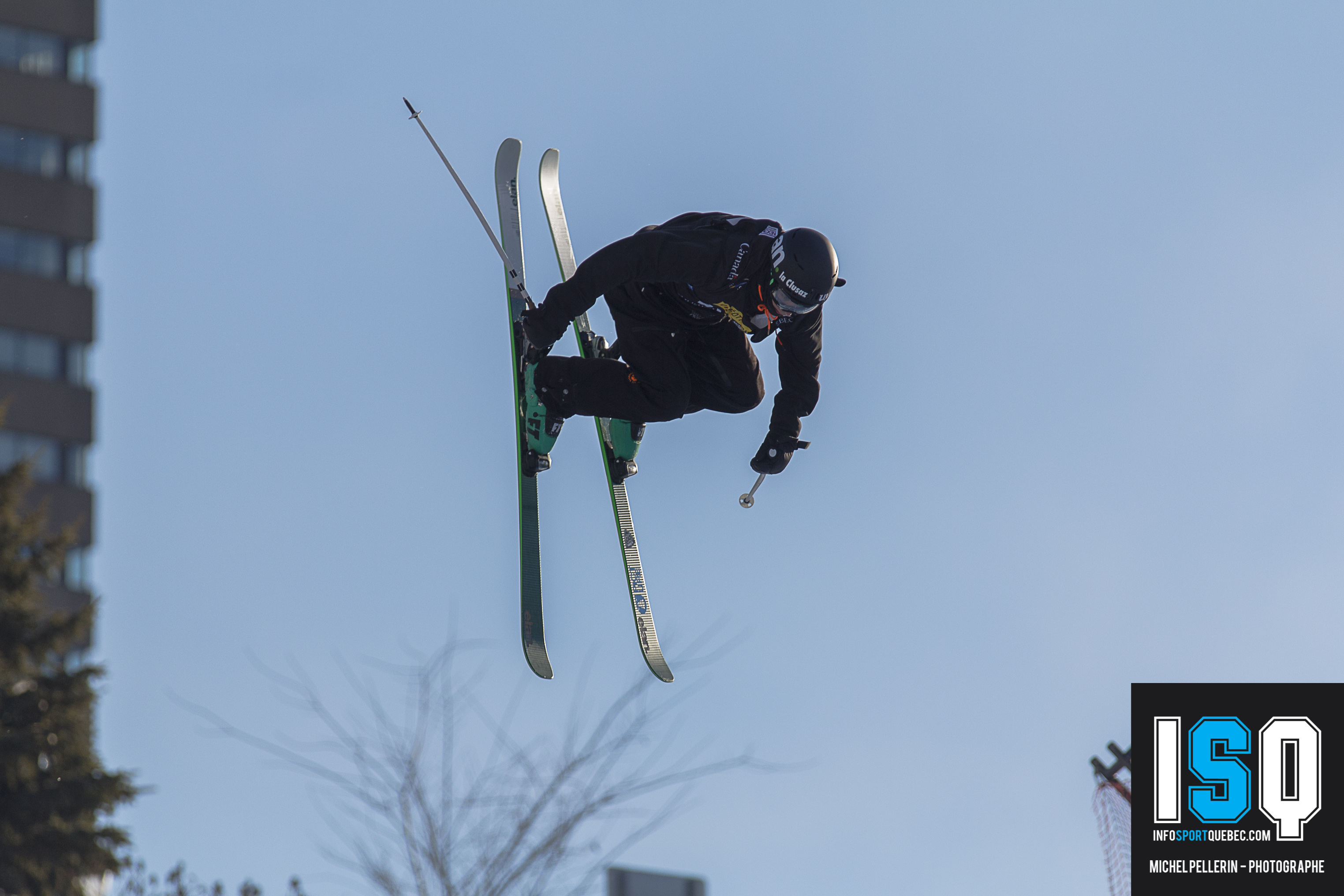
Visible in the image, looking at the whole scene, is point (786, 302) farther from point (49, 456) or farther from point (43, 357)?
point (43, 357)

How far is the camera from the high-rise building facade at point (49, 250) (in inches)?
1583

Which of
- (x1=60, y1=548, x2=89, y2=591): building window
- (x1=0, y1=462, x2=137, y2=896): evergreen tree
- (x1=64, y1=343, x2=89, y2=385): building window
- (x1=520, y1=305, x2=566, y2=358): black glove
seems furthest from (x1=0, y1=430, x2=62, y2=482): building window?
(x1=520, y1=305, x2=566, y2=358): black glove

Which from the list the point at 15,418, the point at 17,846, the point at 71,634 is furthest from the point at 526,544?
the point at 15,418

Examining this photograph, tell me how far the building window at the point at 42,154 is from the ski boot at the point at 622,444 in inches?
1386

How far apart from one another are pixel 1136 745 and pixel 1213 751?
0.48 m

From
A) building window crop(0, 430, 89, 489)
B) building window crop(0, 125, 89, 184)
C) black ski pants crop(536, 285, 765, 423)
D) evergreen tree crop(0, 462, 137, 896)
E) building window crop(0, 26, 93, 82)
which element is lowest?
evergreen tree crop(0, 462, 137, 896)

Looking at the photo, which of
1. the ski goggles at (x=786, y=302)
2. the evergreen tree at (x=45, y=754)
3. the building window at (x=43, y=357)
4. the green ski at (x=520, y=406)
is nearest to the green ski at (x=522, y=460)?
the green ski at (x=520, y=406)

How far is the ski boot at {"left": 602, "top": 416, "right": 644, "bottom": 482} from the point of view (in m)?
9.48

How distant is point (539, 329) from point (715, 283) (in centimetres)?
94

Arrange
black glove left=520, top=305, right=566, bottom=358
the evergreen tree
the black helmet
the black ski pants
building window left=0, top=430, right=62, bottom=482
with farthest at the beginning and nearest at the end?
building window left=0, top=430, right=62, bottom=482, the evergreen tree, the black ski pants, black glove left=520, top=305, right=566, bottom=358, the black helmet

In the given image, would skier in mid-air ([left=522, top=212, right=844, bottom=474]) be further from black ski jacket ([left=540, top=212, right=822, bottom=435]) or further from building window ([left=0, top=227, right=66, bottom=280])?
building window ([left=0, top=227, right=66, bottom=280])

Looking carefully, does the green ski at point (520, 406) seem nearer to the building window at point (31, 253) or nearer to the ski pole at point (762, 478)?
the ski pole at point (762, 478)

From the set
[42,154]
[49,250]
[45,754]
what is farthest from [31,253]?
[45,754]

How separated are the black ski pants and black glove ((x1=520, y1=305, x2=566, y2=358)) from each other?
1.46 feet
